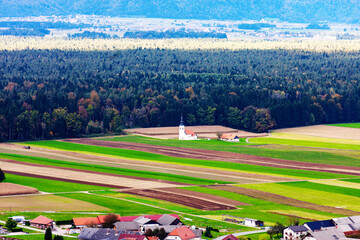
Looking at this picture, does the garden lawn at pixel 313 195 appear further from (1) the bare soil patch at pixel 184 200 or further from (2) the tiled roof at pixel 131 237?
(2) the tiled roof at pixel 131 237

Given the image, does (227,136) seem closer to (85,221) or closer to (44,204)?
(44,204)

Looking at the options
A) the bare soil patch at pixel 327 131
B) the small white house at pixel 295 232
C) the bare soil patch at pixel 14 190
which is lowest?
the small white house at pixel 295 232

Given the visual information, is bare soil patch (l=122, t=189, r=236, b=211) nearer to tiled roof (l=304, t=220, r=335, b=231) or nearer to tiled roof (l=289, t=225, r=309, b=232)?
tiled roof (l=304, t=220, r=335, b=231)

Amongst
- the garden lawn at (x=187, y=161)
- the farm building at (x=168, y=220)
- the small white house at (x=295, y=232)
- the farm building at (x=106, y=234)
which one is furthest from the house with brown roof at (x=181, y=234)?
the garden lawn at (x=187, y=161)

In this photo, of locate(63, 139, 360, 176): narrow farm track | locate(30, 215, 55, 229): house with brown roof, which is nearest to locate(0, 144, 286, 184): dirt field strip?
locate(63, 139, 360, 176): narrow farm track

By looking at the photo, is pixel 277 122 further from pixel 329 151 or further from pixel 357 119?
pixel 329 151
